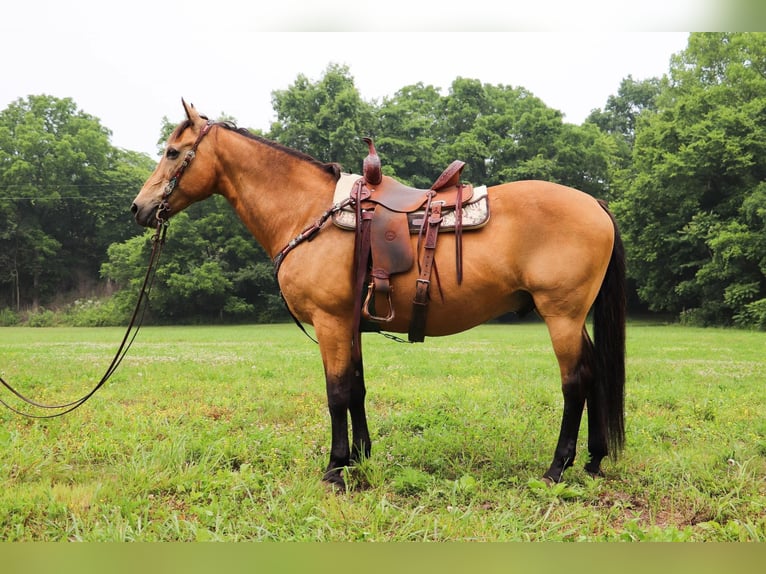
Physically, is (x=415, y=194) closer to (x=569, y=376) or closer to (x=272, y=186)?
(x=272, y=186)

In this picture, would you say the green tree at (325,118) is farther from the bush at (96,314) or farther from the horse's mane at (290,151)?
the horse's mane at (290,151)

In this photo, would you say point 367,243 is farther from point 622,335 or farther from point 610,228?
point 622,335

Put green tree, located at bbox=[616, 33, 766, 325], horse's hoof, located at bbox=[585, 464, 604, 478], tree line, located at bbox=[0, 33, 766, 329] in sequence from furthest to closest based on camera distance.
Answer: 1. tree line, located at bbox=[0, 33, 766, 329]
2. green tree, located at bbox=[616, 33, 766, 325]
3. horse's hoof, located at bbox=[585, 464, 604, 478]

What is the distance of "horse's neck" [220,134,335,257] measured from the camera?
3904 mm

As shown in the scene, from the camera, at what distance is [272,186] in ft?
13.0

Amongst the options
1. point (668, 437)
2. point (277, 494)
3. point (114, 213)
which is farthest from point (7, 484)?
point (114, 213)

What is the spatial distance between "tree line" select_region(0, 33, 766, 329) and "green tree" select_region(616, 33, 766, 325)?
79 mm

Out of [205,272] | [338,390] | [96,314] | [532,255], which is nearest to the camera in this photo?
[532,255]

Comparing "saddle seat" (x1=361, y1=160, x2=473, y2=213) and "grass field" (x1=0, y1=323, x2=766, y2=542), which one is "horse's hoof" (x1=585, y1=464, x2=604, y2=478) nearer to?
"grass field" (x1=0, y1=323, x2=766, y2=542)

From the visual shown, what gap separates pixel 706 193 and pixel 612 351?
26.8 m

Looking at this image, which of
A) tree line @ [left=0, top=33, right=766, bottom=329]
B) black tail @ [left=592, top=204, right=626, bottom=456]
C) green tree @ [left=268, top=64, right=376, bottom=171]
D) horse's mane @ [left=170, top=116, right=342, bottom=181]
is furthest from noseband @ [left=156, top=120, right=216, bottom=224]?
green tree @ [left=268, top=64, right=376, bottom=171]

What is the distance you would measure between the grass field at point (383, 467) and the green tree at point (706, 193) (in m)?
18.6

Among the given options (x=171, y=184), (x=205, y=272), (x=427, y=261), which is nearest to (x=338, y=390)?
(x=427, y=261)

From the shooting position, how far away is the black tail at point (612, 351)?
3732 mm
